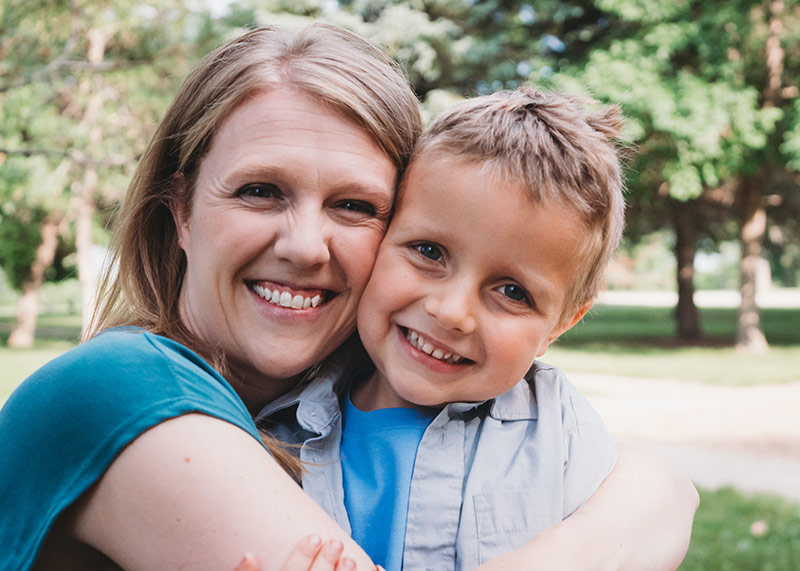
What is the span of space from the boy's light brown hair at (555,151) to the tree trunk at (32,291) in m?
20.7

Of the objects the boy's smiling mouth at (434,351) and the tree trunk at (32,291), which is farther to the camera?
the tree trunk at (32,291)

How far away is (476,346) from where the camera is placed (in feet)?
Result: 5.54

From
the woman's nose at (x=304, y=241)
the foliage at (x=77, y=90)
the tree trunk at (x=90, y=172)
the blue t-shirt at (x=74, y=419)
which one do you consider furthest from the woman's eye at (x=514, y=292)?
the tree trunk at (x=90, y=172)

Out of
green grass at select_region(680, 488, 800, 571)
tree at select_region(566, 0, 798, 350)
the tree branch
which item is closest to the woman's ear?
the tree branch

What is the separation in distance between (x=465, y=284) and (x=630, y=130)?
7381mm

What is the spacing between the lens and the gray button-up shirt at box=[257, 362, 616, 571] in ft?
5.17

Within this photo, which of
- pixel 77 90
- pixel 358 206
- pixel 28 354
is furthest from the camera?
pixel 28 354

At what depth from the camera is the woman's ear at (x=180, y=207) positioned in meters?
1.90

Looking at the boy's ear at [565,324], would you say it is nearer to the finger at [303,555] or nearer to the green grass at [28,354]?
the finger at [303,555]

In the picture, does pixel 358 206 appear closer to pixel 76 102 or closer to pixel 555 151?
pixel 555 151

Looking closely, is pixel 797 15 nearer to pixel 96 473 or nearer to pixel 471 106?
pixel 471 106

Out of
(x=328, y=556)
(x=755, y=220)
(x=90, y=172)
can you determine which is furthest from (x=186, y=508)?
(x=755, y=220)

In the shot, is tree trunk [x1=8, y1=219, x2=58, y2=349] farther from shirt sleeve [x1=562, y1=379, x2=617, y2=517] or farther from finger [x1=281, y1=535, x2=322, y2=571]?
finger [x1=281, y1=535, x2=322, y2=571]

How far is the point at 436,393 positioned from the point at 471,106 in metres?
0.68
